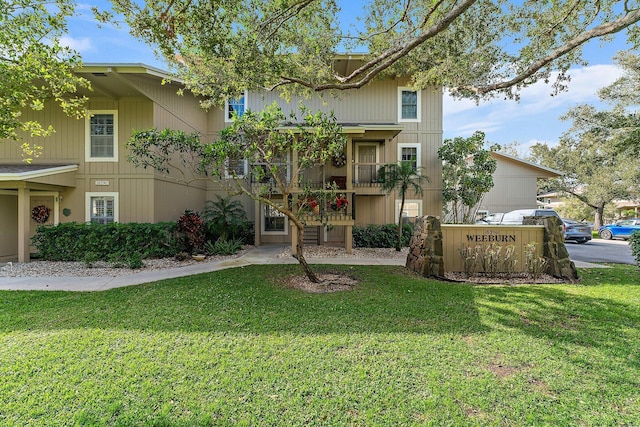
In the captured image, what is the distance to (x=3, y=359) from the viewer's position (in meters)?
3.21

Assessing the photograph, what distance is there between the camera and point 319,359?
10.6 ft

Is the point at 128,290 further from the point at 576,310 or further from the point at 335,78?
the point at 576,310

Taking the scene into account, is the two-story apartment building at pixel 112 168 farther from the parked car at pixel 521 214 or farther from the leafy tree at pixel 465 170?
the parked car at pixel 521 214

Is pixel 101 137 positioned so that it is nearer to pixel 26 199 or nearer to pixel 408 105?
pixel 26 199

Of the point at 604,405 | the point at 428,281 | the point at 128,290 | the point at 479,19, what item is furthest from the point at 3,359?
the point at 479,19

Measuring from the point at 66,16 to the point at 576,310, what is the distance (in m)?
11.4

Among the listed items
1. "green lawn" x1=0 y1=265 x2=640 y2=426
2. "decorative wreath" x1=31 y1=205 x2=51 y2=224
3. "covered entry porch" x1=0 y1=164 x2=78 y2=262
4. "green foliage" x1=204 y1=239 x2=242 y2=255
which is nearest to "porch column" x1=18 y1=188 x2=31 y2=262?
"covered entry porch" x1=0 y1=164 x2=78 y2=262

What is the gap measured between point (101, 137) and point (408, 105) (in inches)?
475

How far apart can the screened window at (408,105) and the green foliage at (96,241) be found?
10684 mm

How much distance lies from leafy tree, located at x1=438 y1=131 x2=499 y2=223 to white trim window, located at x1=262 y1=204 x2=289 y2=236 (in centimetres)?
738

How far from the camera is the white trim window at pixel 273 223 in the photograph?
1322cm

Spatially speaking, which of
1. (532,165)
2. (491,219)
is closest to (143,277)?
(491,219)

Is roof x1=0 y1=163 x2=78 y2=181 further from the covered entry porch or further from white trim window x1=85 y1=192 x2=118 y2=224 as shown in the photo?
white trim window x1=85 y1=192 x2=118 y2=224

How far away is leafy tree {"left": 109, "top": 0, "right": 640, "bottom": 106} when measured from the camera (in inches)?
239
